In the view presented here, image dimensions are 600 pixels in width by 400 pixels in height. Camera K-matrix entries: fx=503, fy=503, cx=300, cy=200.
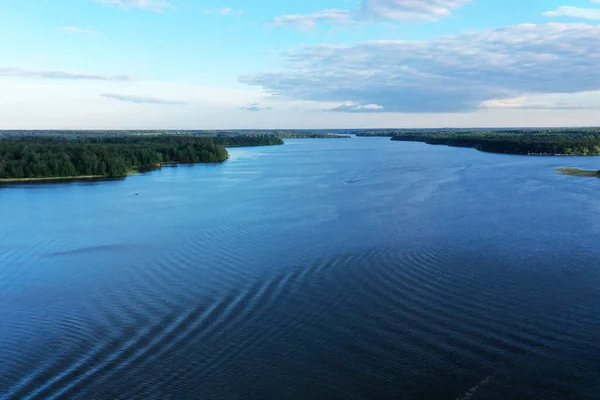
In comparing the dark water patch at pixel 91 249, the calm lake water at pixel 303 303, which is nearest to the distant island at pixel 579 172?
the calm lake water at pixel 303 303

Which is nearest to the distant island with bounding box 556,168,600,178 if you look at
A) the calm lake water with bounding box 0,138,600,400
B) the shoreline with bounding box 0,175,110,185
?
the calm lake water with bounding box 0,138,600,400

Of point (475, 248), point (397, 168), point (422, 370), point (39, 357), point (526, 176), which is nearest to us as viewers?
point (422, 370)

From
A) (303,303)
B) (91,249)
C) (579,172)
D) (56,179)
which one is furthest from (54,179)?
(579,172)

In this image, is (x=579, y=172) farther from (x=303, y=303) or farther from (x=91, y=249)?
(x=91, y=249)

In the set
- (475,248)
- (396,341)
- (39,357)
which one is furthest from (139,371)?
(475,248)

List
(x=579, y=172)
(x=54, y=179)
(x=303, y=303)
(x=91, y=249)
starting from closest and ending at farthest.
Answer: (x=303, y=303), (x=91, y=249), (x=579, y=172), (x=54, y=179)

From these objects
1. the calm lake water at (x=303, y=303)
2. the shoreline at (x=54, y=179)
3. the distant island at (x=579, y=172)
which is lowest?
the calm lake water at (x=303, y=303)

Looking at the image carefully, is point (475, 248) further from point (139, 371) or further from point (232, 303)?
point (139, 371)

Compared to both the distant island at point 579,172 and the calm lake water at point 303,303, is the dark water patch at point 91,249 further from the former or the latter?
the distant island at point 579,172
